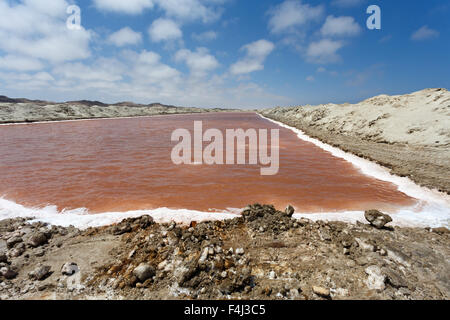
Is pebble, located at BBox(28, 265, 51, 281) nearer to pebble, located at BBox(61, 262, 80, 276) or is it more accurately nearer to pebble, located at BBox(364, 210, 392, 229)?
pebble, located at BBox(61, 262, 80, 276)

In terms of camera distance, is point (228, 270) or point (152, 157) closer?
point (228, 270)

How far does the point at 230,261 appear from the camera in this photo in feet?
12.3

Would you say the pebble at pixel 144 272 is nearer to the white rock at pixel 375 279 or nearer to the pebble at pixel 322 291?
the pebble at pixel 322 291

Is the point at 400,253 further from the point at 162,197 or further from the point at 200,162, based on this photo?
the point at 200,162

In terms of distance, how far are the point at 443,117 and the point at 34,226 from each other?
26703 millimetres

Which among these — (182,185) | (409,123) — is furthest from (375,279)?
(409,123)

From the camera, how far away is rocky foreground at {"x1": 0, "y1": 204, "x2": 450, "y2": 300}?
3.21 metres

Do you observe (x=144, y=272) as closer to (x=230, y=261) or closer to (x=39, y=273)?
(x=230, y=261)

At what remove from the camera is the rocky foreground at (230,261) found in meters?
3.21

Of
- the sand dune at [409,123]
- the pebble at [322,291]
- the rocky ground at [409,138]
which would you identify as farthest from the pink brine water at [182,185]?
the sand dune at [409,123]

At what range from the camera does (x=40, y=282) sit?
343cm

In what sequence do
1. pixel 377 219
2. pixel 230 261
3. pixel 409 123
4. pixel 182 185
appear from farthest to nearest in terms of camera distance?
pixel 409 123 < pixel 182 185 < pixel 377 219 < pixel 230 261

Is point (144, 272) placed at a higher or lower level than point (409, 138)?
lower
